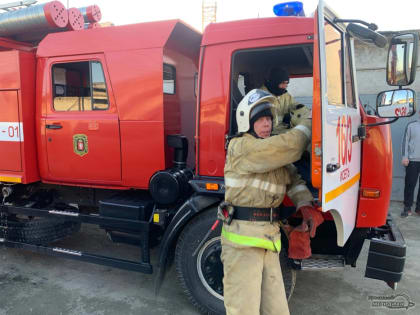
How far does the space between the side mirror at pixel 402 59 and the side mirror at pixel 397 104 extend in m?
0.07

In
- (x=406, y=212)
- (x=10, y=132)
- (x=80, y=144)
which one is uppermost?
(x=10, y=132)

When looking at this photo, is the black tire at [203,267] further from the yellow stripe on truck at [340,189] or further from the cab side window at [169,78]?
the cab side window at [169,78]

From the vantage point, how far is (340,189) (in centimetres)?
214

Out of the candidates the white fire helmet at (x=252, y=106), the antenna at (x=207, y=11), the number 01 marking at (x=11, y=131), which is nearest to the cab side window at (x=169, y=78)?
the white fire helmet at (x=252, y=106)

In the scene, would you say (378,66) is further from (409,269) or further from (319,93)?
(319,93)

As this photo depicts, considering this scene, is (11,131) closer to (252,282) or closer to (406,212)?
(252,282)

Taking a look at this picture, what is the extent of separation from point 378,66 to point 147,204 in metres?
6.19

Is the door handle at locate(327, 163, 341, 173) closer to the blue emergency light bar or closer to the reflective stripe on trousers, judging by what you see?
the reflective stripe on trousers

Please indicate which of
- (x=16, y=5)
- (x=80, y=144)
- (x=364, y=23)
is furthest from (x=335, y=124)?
(x=16, y=5)

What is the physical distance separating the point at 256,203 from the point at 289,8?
161 centimetres

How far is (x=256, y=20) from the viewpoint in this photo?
97.3 inches

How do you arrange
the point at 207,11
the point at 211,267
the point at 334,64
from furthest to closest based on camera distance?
1. the point at 207,11
2. the point at 211,267
3. the point at 334,64

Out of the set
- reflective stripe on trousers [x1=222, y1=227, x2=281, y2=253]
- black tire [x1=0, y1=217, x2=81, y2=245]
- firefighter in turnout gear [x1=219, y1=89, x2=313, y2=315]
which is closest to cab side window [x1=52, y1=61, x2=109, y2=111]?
black tire [x1=0, y1=217, x2=81, y2=245]

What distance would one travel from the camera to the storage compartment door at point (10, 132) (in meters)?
3.35
